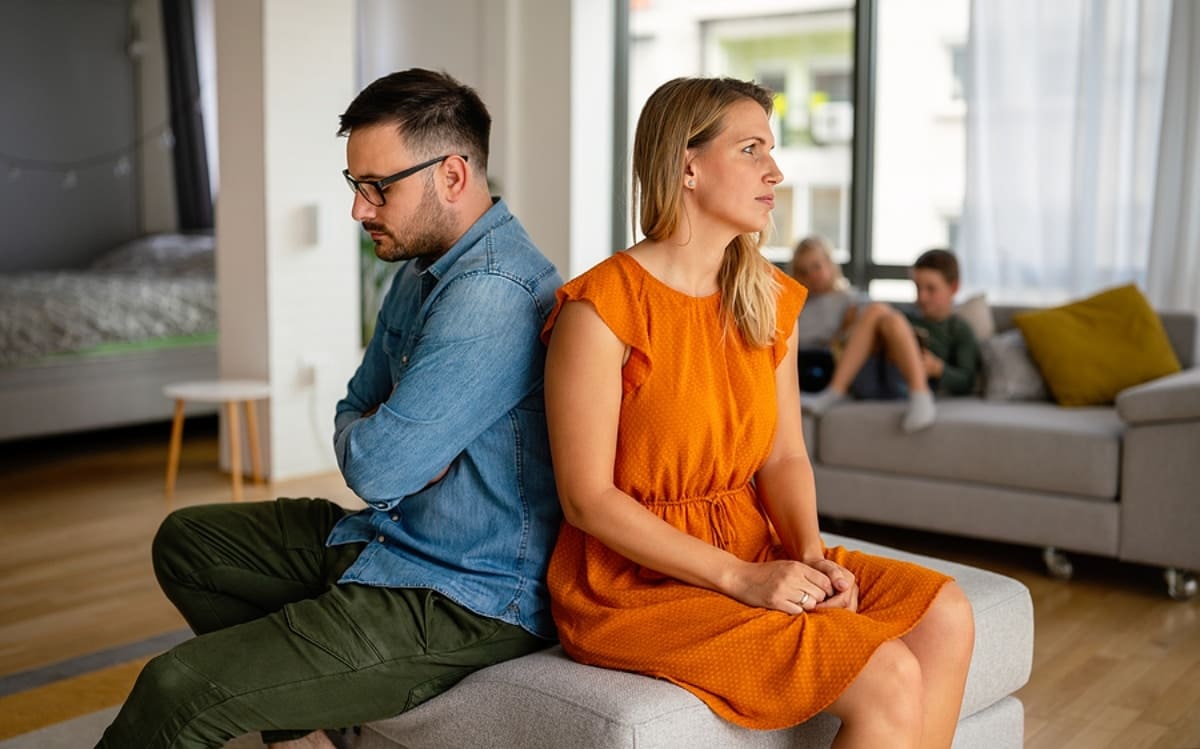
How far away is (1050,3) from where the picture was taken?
5.25 m

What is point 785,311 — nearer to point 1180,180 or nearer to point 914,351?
point 914,351

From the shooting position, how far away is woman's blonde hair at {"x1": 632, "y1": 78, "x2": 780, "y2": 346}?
1.83 meters

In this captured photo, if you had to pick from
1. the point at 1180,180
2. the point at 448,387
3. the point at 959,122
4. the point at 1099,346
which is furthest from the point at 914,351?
the point at 448,387

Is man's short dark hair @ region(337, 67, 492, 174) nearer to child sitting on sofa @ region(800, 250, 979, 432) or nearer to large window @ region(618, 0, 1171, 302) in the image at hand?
child sitting on sofa @ region(800, 250, 979, 432)

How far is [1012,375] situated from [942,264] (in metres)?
0.48

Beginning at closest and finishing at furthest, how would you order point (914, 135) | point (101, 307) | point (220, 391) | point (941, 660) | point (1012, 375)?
point (941, 660) → point (1012, 375) → point (220, 391) → point (101, 307) → point (914, 135)

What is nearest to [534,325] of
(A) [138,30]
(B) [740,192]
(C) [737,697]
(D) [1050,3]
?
(B) [740,192]

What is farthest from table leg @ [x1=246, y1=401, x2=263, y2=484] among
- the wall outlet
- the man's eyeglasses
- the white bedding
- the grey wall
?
the grey wall

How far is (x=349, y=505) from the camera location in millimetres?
4551

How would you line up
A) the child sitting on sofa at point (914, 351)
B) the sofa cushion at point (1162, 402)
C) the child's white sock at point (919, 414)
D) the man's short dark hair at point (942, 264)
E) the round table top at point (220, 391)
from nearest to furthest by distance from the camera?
1. the sofa cushion at point (1162, 402)
2. the child's white sock at point (919, 414)
3. the child sitting on sofa at point (914, 351)
4. the man's short dark hair at point (942, 264)
5. the round table top at point (220, 391)

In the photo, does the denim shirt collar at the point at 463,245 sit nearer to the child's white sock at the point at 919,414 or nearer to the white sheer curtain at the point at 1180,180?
the child's white sock at the point at 919,414

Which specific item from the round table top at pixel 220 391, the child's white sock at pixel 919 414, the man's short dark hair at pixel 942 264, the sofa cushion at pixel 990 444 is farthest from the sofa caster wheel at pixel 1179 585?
the round table top at pixel 220 391

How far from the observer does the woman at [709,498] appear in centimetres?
166

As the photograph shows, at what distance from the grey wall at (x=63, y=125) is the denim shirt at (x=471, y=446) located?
6167mm
